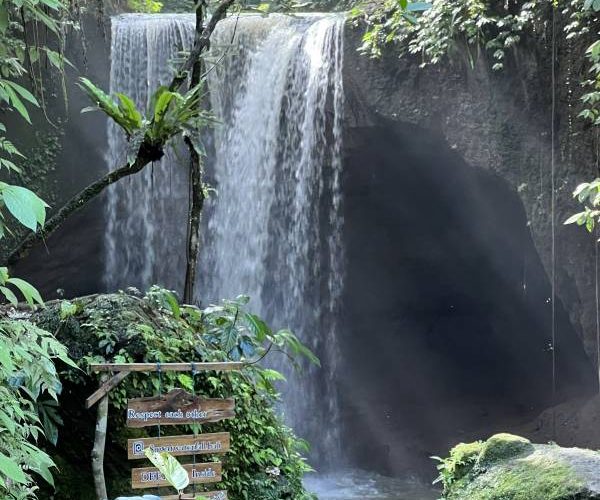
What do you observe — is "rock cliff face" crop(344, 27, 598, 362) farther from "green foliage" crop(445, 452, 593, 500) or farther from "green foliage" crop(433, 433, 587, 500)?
"green foliage" crop(445, 452, 593, 500)

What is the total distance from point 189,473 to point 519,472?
210cm

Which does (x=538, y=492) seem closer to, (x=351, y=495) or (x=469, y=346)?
(x=351, y=495)

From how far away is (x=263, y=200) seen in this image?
11664 millimetres

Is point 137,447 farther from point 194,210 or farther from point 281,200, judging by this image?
point 281,200

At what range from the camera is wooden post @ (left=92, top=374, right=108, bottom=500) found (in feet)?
13.5

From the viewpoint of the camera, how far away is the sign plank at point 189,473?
13.1 feet

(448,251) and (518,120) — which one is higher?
(518,120)

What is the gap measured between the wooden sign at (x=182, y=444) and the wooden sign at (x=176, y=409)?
97 millimetres

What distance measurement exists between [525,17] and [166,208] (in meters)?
6.25

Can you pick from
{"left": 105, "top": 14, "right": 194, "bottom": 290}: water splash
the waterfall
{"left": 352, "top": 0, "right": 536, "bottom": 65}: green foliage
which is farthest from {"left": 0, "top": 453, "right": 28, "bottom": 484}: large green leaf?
{"left": 105, "top": 14, "right": 194, "bottom": 290}: water splash

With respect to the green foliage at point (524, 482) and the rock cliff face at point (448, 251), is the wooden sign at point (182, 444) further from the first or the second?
the rock cliff face at point (448, 251)

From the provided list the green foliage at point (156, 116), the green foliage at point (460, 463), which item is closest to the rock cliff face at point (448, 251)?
the green foliage at point (460, 463)

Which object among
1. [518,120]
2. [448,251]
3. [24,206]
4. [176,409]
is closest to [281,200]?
[448,251]

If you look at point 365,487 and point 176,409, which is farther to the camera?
point 365,487
